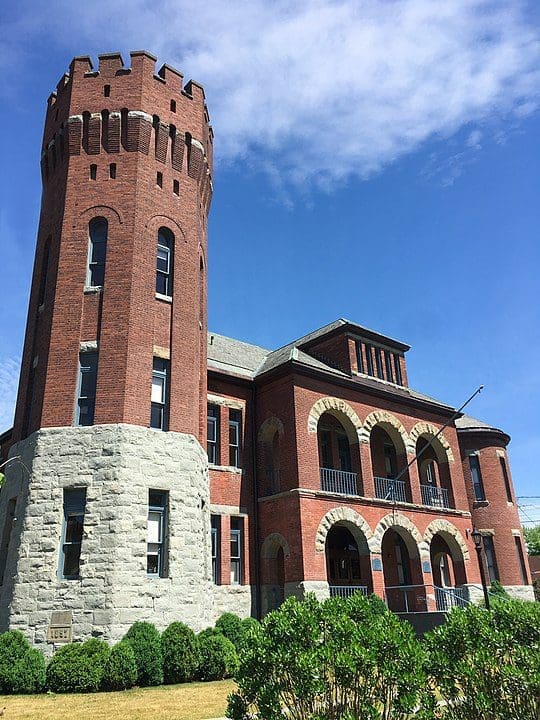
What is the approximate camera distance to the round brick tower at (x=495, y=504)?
31.9m

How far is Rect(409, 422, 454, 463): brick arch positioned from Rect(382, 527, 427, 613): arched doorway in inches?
181

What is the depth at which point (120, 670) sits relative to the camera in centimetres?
1390

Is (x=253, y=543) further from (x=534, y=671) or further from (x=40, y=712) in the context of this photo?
(x=534, y=671)

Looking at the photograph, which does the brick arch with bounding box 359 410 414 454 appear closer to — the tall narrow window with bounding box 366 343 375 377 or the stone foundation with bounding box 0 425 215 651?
the tall narrow window with bounding box 366 343 375 377

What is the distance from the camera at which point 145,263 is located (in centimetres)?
Answer: 2031

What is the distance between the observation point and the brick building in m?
16.8

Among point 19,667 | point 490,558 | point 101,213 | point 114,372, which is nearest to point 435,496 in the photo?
point 490,558

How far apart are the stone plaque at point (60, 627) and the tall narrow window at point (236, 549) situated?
799 centimetres

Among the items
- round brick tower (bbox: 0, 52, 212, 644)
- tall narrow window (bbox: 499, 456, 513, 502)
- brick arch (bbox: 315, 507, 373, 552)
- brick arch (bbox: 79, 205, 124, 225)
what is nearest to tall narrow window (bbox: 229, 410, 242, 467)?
round brick tower (bbox: 0, 52, 212, 644)

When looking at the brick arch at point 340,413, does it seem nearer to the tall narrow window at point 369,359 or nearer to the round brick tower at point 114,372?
the tall narrow window at point 369,359

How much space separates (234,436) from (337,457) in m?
4.97

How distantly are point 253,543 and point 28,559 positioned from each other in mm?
9188

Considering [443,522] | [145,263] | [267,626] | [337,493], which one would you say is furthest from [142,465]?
[443,522]

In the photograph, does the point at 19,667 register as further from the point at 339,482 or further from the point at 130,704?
the point at 339,482
